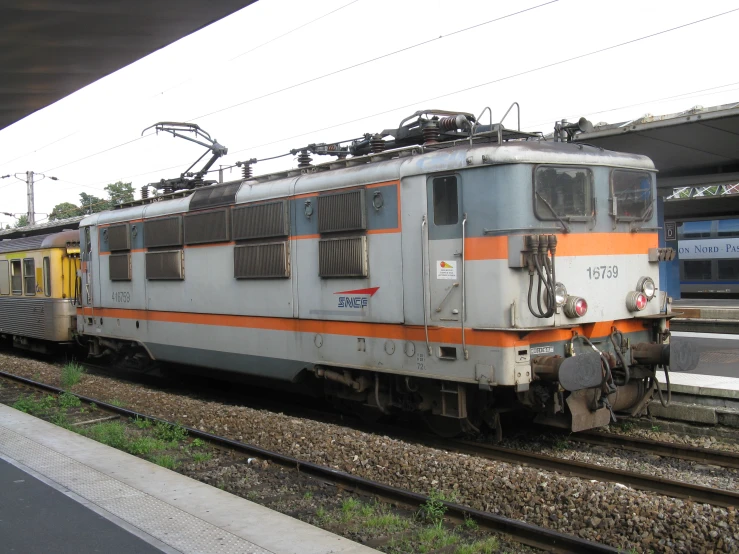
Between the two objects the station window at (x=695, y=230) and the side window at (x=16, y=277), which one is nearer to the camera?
the side window at (x=16, y=277)

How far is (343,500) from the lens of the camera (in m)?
6.53

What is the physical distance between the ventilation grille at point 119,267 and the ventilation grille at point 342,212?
17.9 feet

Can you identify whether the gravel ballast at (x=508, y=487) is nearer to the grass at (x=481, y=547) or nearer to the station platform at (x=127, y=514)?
the grass at (x=481, y=547)

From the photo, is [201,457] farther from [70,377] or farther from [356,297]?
[70,377]

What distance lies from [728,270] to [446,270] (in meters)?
28.0

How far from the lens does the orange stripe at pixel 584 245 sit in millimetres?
Result: 7465

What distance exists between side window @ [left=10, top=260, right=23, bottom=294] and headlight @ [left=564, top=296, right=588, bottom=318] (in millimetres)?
15857

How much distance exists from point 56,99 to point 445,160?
5530 mm

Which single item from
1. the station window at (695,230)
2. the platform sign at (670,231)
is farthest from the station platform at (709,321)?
the station window at (695,230)

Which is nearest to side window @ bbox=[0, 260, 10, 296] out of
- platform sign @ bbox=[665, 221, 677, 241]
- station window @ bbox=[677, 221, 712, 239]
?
platform sign @ bbox=[665, 221, 677, 241]

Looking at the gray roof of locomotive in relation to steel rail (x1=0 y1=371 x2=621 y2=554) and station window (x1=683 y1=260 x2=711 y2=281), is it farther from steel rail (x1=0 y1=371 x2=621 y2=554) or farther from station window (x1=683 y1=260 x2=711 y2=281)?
station window (x1=683 y1=260 x2=711 y2=281)

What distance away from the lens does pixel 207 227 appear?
11.3 metres

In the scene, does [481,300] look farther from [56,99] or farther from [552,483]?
[56,99]

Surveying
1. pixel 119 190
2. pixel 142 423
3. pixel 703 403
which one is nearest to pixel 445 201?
pixel 703 403
